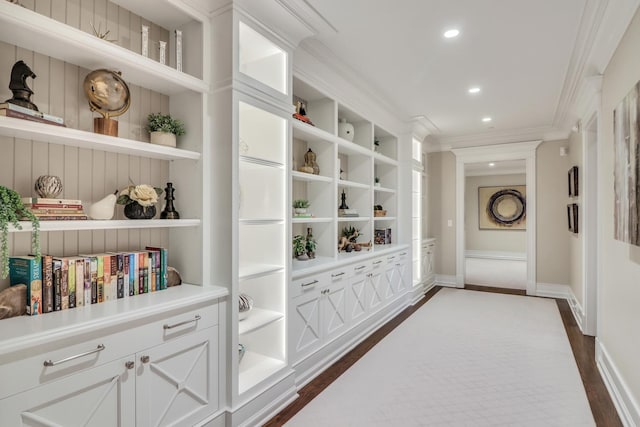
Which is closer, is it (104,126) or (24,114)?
(24,114)

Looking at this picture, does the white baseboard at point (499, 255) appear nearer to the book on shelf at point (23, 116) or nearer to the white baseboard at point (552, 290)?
the white baseboard at point (552, 290)

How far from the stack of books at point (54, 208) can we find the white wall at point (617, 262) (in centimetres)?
309

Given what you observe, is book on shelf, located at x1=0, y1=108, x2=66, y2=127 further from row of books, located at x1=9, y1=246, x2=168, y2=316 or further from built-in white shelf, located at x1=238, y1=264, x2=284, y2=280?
built-in white shelf, located at x1=238, y1=264, x2=284, y2=280

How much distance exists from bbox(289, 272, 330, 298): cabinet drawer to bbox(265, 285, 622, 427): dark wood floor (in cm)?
73

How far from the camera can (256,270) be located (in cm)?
238

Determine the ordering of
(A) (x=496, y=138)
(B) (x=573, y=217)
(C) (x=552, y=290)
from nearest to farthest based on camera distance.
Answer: (B) (x=573, y=217) < (C) (x=552, y=290) < (A) (x=496, y=138)

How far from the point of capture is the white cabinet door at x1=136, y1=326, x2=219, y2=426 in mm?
1662

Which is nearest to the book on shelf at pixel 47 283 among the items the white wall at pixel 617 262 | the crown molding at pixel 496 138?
the white wall at pixel 617 262

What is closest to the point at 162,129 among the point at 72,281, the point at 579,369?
the point at 72,281

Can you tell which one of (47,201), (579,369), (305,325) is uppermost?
(47,201)

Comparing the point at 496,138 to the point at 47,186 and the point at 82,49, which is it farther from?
the point at 47,186

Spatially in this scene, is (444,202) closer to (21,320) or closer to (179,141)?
(179,141)

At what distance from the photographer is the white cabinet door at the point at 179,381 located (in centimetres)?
166

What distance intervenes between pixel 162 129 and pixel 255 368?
5.45 ft
